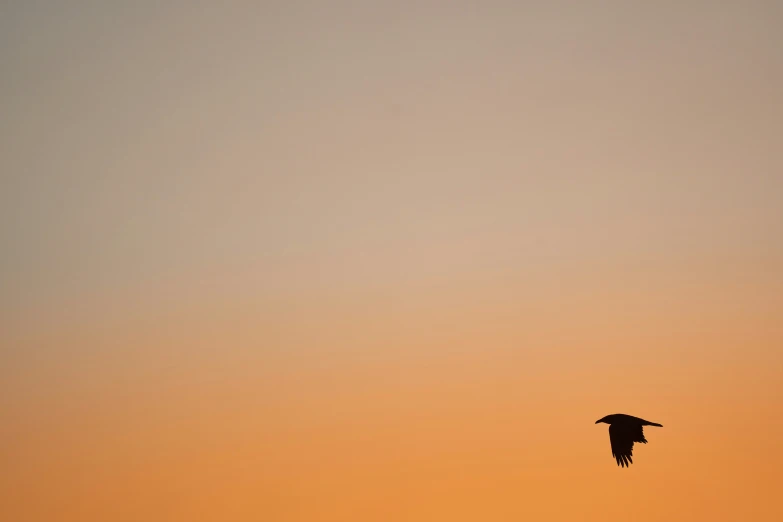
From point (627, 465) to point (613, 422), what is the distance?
170 cm

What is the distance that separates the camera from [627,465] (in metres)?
27.4

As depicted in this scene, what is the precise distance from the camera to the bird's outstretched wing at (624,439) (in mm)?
27531

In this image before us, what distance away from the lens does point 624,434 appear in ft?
92.0

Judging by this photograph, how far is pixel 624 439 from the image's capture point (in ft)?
91.8

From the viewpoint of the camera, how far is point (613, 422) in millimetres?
28469

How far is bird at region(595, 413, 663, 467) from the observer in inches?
1086

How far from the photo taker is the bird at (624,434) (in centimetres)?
2759

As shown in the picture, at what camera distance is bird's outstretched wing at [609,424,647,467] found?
27.5 m

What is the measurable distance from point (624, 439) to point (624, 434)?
0.59 feet
